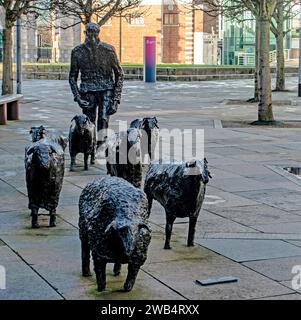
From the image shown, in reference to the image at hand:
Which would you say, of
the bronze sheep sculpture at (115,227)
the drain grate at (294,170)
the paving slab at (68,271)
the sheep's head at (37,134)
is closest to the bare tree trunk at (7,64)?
the drain grate at (294,170)

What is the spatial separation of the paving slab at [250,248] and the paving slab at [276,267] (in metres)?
0.15

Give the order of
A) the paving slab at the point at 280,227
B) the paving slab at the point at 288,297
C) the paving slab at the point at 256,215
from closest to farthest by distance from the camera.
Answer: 1. the paving slab at the point at 288,297
2. the paving slab at the point at 280,227
3. the paving slab at the point at 256,215

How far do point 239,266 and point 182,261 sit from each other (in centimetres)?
56

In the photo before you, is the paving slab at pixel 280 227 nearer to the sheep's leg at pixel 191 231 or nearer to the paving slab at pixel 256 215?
the paving slab at pixel 256 215

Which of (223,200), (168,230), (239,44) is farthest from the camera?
(239,44)

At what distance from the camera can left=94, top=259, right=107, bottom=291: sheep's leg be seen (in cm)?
664

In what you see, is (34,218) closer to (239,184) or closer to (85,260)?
(85,260)

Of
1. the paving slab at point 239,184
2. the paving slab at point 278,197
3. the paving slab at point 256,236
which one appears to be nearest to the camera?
the paving slab at point 256,236

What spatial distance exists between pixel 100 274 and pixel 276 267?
5.86 feet

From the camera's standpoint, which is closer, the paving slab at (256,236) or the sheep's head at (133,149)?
the paving slab at (256,236)

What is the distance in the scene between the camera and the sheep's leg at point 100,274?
6641 millimetres

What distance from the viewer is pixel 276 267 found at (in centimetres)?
754

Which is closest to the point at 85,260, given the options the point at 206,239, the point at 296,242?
the point at 206,239
